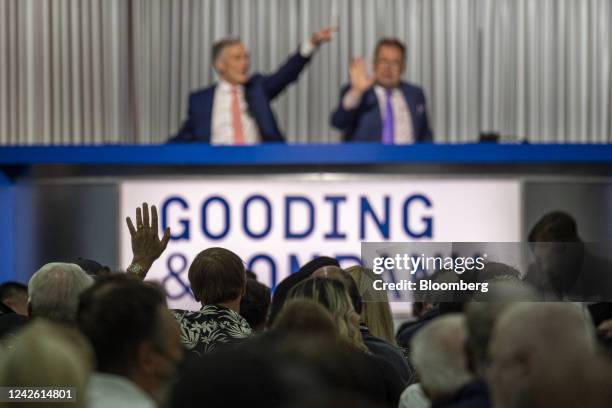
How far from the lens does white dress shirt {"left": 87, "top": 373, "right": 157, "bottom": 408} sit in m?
2.04

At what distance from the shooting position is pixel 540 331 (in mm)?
1764

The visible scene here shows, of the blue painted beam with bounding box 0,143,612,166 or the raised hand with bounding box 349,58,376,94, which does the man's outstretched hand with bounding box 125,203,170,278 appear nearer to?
the blue painted beam with bounding box 0,143,612,166

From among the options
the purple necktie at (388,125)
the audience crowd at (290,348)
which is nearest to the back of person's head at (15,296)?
the audience crowd at (290,348)

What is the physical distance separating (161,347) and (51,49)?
8.74 metres

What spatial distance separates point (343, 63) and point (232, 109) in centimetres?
290

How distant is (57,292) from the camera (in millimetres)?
2928

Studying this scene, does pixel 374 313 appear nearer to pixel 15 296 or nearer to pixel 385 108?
pixel 15 296

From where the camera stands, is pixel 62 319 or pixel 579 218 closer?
pixel 62 319

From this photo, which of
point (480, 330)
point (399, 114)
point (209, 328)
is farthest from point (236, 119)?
point (480, 330)

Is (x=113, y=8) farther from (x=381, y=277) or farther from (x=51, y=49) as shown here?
(x=381, y=277)

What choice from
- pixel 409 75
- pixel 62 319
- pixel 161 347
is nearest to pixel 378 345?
pixel 62 319

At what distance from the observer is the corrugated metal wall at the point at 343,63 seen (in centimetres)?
1049

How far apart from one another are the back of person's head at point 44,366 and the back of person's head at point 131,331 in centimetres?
41

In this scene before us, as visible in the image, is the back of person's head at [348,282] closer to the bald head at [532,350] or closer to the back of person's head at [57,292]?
the back of person's head at [57,292]
